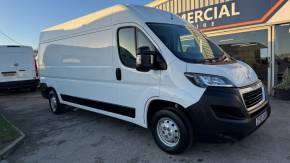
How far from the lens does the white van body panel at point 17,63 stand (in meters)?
11.3

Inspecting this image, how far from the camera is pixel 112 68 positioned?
180 inches

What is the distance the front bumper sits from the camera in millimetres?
3191

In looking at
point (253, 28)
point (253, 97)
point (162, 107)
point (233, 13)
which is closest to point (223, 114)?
point (253, 97)

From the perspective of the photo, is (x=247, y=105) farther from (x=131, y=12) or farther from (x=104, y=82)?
(x=104, y=82)

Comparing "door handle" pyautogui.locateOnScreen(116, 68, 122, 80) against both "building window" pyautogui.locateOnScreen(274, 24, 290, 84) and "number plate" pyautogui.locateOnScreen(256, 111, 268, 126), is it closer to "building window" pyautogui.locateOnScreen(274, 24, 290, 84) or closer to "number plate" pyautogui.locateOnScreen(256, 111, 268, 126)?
"number plate" pyautogui.locateOnScreen(256, 111, 268, 126)

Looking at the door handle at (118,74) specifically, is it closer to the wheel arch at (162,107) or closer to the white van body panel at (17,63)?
the wheel arch at (162,107)

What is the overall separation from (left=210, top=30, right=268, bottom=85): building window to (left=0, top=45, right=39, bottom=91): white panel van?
30.2 ft

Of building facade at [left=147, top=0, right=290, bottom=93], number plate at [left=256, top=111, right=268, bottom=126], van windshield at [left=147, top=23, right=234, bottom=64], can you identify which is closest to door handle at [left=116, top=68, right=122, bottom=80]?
van windshield at [left=147, top=23, right=234, bottom=64]

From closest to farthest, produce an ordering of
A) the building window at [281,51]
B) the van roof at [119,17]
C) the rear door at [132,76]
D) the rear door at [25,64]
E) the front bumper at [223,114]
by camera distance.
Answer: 1. the front bumper at [223,114]
2. the rear door at [132,76]
3. the van roof at [119,17]
4. the building window at [281,51]
5. the rear door at [25,64]

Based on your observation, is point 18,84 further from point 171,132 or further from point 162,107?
point 171,132

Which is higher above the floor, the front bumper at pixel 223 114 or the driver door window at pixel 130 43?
the driver door window at pixel 130 43

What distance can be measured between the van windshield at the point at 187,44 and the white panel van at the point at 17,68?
10.0 metres

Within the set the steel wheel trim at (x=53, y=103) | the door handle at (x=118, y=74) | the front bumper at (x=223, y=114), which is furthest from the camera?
the steel wheel trim at (x=53, y=103)

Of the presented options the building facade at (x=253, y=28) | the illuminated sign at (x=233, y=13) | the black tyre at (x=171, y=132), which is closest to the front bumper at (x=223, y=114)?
the black tyre at (x=171, y=132)
